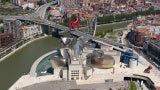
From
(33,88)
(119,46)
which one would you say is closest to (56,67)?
(33,88)

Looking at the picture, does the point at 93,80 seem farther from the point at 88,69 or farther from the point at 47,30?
the point at 47,30

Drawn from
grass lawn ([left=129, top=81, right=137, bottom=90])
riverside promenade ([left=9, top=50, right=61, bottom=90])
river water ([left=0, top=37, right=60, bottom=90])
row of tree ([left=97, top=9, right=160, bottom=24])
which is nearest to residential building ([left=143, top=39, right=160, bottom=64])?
grass lawn ([left=129, top=81, right=137, bottom=90])

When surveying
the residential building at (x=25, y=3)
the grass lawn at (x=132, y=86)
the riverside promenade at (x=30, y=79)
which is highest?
the residential building at (x=25, y=3)

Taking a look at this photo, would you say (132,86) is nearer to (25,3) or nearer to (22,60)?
(22,60)

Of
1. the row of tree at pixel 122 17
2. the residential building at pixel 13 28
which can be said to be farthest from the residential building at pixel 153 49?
the row of tree at pixel 122 17

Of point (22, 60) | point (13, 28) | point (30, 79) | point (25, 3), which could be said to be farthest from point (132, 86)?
point (25, 3)

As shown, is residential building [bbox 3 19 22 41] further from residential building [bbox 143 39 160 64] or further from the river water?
residential building [bbox 143 39 160 64]

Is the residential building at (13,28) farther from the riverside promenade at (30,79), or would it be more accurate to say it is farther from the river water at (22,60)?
the riverside promenade at (30,79)

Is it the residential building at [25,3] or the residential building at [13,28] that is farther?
the residential building at [25,3]
